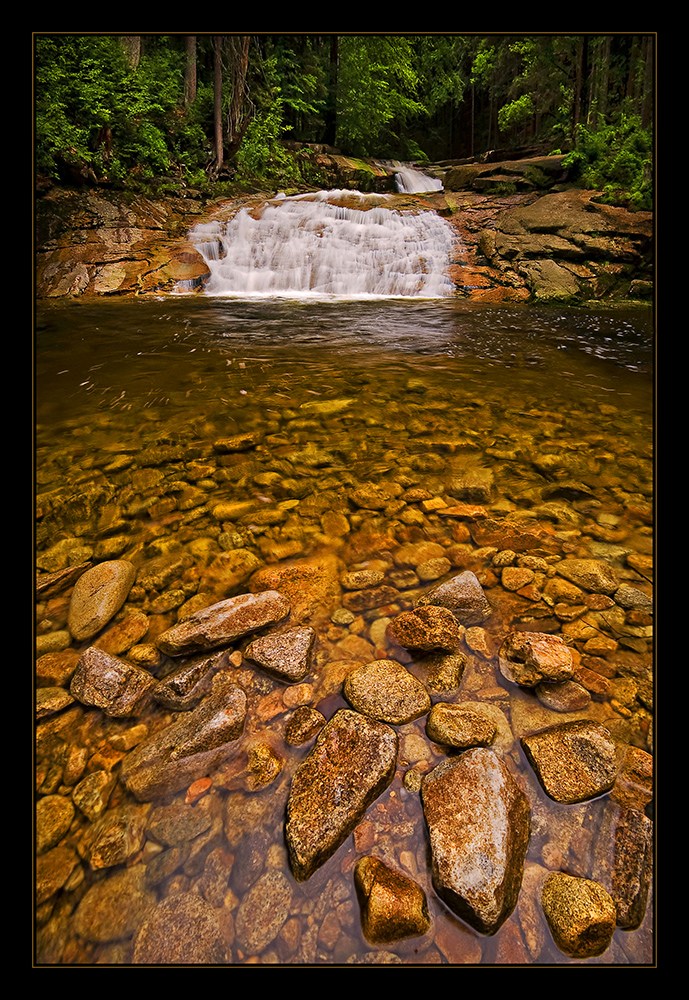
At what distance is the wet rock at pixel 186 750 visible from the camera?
1.48m

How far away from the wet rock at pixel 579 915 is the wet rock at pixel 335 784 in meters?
0.52

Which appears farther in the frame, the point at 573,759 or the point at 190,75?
the point at 190,75

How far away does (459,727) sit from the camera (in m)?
1.59

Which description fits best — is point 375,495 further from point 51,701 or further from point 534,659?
point 51,701

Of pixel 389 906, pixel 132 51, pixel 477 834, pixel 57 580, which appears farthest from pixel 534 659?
pixel 132 51

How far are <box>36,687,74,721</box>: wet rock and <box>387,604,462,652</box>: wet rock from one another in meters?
1.34

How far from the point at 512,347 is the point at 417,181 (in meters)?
18.9

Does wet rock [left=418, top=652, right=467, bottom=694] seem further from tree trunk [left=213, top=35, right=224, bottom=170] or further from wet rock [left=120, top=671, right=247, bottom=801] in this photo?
tree trunk [left=213, top=35, right=224, bottom=170]

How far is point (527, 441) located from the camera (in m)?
3.81

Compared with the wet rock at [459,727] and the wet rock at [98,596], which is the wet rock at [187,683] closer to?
the wet rock at [98,596]

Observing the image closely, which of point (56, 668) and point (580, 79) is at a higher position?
point (580, 79)

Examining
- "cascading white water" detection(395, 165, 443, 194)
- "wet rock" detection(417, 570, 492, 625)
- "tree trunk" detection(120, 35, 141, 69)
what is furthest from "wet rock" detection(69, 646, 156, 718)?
"cascading white water" detection(395, 165, 443, 194)

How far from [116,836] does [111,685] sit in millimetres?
538
